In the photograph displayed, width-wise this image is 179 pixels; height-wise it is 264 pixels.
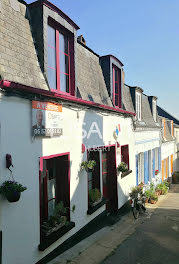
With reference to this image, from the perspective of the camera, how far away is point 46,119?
466 centimetres

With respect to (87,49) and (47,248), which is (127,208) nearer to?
(47,248)

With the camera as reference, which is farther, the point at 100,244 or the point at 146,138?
the point at 146,138

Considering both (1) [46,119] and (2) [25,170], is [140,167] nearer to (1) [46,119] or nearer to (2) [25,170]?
(1) [46,119]

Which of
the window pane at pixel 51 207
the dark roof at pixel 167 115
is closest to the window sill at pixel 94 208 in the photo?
the window pane at pixel 51 207

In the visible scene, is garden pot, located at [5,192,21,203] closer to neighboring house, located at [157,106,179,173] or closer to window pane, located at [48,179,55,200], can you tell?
window pane, located at [48,179,55,200]

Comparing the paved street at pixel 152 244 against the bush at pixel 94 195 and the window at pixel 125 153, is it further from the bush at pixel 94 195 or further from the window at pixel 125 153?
the window at pixel 125 153

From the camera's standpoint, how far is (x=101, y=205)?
7121mm

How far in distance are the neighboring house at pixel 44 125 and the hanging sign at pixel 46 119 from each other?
0.07 ft

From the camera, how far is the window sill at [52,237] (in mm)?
4458

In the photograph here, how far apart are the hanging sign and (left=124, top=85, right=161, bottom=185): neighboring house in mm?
5782

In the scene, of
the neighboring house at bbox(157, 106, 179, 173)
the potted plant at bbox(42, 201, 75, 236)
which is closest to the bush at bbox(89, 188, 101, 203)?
the potted plant at bbox(42, 201, 75, 236)

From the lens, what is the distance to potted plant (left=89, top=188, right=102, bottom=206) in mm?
6829

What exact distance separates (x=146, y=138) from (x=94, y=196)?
687cm

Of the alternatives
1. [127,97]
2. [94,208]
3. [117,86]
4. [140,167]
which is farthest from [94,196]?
[127,97]
